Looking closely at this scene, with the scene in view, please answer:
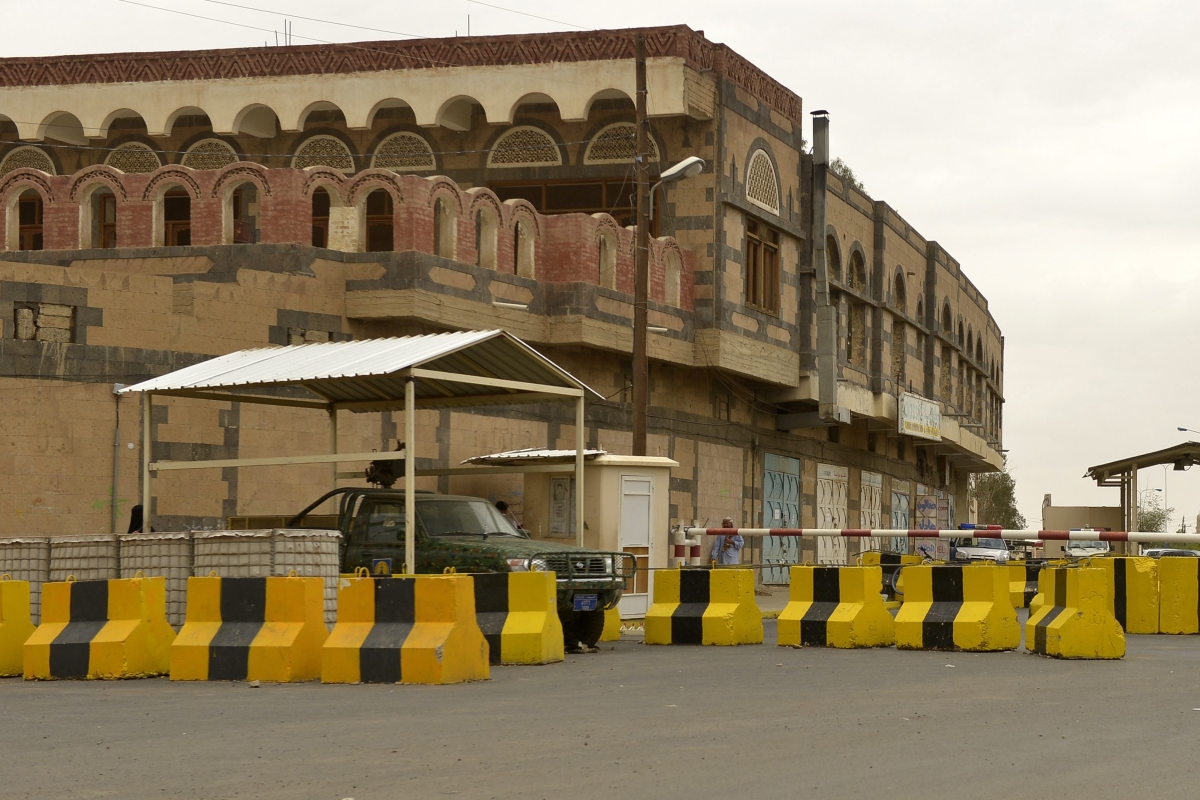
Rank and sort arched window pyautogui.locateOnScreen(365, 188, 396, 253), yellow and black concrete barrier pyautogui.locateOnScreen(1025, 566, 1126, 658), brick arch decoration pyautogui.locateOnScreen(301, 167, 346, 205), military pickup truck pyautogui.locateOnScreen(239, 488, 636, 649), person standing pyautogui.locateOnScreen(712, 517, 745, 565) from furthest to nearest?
person standing pyautogui.locateOnScreen(712, 517, 745, 565) < arched window pyautogui.locateOnScreen(365, 188, 396, 253) < brick arch decoration pyautogui.locateOnScreen(301, 167, 346, 205) < military pickup truck pyautogui.locateOnScreen(239, 488, 636, 649) < yellow and black concrete barrier pyautogui.locateOnScreen(1025, 566, 1126, 658)

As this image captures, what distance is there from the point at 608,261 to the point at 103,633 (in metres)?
17.5

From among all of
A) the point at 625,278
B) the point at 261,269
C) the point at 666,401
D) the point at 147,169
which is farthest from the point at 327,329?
→ the point at 147,169

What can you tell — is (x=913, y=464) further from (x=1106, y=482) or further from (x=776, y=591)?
(x=776, y=591)

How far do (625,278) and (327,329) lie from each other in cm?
709

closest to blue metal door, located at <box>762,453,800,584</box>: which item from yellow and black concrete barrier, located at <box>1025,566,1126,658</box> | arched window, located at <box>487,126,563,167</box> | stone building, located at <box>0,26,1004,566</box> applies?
stone building, located at <box>0,26,1004,566</box>

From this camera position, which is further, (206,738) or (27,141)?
(27,141)

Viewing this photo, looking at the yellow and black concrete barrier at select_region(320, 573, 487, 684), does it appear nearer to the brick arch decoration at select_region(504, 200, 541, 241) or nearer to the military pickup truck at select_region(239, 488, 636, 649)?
the military pickup truck at select_region(239, 488, 636, 649)

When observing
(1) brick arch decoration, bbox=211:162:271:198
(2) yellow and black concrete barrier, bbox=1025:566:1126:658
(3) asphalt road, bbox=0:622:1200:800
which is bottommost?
(3) asphalt road, bbox=0:622:1200:800

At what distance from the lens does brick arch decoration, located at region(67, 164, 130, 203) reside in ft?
80.2

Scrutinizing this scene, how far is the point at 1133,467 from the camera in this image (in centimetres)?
4472

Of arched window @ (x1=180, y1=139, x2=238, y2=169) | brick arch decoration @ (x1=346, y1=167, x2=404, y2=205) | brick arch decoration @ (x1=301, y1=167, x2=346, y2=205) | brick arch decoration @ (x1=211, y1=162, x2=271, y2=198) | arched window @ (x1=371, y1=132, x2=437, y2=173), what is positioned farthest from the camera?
arched window @ (x1=180, y1=139, x2=238, y2=169)

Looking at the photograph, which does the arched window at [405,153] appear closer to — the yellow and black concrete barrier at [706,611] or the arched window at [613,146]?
the arched window at [613,146]

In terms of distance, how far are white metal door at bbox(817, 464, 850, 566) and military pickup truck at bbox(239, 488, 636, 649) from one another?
24.9 metres

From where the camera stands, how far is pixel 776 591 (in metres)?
35.5
